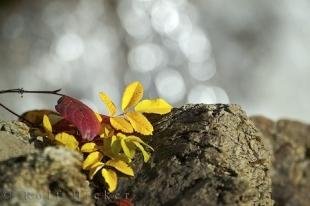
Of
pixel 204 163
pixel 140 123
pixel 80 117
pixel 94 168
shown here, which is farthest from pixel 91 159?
pixel 204 163

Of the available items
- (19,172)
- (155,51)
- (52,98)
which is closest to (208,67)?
(155,51)

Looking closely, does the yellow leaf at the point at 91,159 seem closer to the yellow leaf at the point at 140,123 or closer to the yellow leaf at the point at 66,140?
the yellow leaf at the point at 66,140

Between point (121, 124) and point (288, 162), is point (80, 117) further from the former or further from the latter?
point (288, 162)

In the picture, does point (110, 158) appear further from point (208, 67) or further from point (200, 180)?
point (208, 67)

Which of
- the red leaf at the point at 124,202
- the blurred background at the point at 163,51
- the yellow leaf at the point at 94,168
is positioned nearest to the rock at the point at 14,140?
the yellow leaf at the point at 94,168

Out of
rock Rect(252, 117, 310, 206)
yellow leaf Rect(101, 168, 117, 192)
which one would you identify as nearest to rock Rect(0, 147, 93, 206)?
yellow leaf Rect(101, 168, 117, 192)
